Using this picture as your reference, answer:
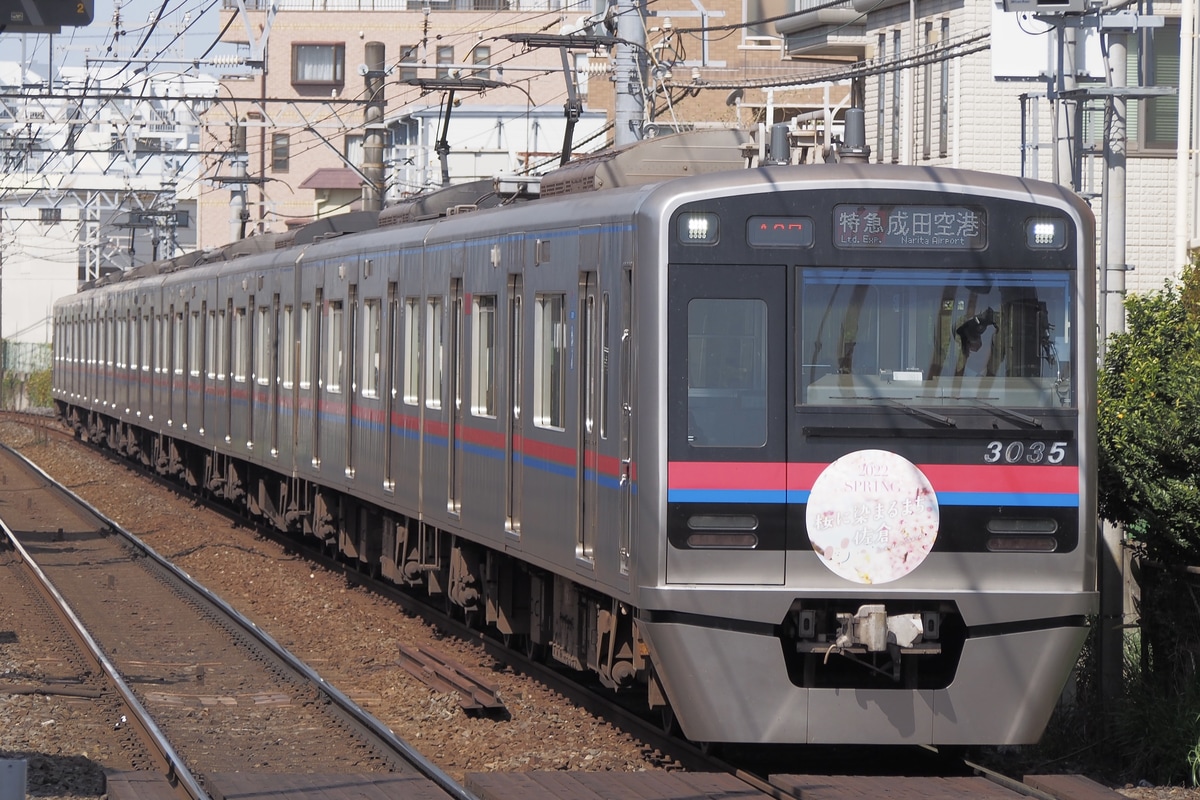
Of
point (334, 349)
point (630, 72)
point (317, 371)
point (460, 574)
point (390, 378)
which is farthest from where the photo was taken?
point (317, 371)

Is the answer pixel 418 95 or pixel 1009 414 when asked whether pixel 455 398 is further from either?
pixel 418 95

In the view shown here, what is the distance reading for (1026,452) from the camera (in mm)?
7332

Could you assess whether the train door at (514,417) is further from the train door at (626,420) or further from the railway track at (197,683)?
the train door at (626,420)

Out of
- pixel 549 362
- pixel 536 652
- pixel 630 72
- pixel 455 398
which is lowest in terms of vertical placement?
pixel 536 652

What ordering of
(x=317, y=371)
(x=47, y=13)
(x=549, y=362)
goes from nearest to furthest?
(x=549, y=362)
(x=47, y=13)
(x=317, y=371)

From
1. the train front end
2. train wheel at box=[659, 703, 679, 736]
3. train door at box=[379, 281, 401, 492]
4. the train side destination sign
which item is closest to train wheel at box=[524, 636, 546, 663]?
train wheel at box=[659, 703, 679, 736]

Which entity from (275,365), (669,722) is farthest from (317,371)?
(669,722)

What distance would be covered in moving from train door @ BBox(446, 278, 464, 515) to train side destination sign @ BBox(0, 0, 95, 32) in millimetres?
2585

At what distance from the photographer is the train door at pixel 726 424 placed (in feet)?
23.6

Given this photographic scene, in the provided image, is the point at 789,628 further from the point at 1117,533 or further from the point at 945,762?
the point at 1117,533

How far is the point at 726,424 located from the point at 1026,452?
1200mm

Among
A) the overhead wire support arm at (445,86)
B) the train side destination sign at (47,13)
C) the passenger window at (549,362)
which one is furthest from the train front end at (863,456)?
the overhead wire support arm at (445,86)

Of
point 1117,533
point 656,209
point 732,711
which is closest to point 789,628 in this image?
point 732,711

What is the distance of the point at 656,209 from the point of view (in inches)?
290
